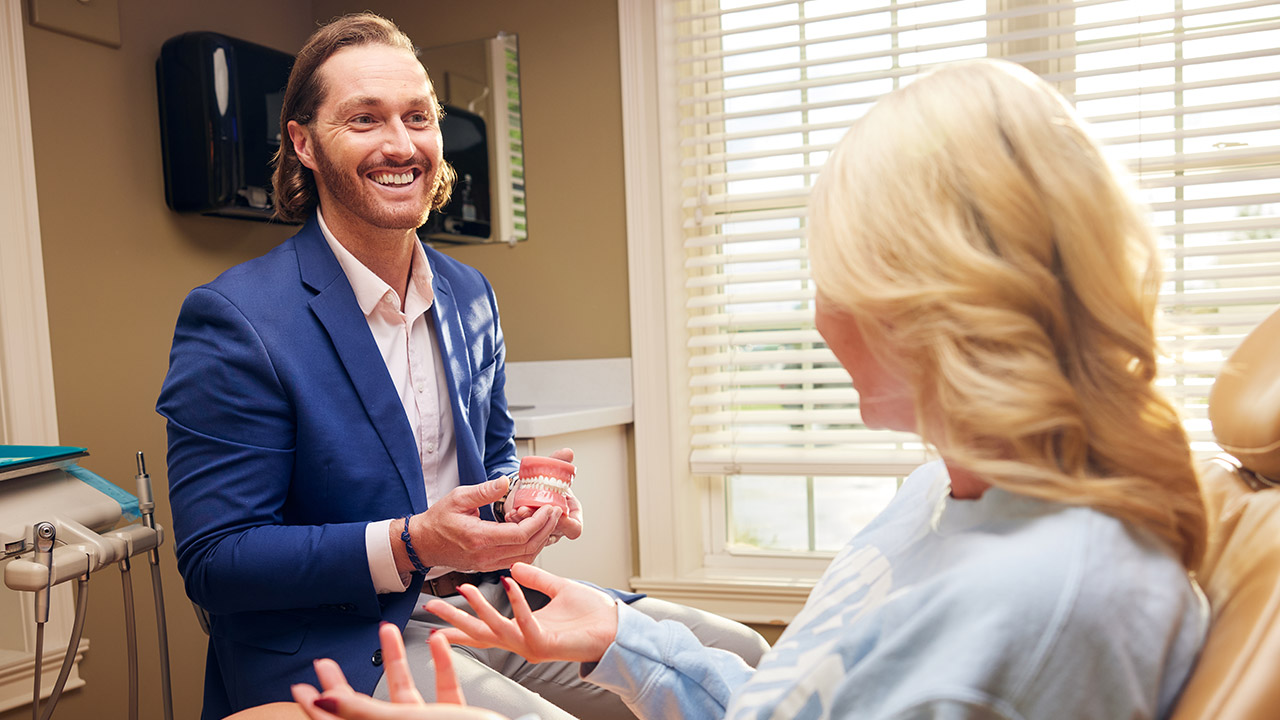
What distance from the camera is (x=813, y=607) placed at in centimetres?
78

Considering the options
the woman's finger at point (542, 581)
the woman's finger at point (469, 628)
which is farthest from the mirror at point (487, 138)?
the woman's finger at point (469, 628)

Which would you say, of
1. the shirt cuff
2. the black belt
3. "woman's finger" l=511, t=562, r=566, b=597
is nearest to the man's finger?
the shirt cuff

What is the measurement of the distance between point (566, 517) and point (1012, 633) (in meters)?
1.00

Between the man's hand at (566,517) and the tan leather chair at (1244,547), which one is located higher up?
the tan leather chair at (1244,547)

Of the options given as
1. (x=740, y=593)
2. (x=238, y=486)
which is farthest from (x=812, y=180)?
(x=238, y=486)

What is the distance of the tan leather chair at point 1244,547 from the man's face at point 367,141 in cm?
122

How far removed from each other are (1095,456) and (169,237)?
231cm

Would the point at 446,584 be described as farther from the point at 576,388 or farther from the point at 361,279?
the point at 576,388

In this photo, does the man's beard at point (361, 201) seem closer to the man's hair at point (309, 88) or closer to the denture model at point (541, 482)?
the man's hair at point (309, 88)

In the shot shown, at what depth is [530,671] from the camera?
4.78 feet

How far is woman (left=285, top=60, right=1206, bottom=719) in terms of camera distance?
1.73ft

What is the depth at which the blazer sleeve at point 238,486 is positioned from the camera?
1.22 metres

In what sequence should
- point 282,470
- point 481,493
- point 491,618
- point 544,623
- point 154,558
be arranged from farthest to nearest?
point 154,558, point 282,470, point 481,493, point 544,623, point 491,618

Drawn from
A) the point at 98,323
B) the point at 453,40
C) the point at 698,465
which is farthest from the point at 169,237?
the point at 698,465
